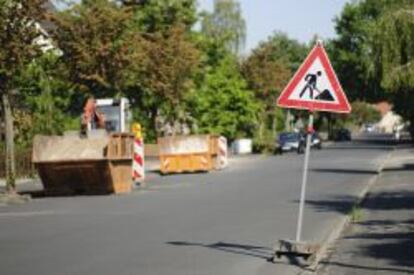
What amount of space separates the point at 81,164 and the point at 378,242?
493 inches

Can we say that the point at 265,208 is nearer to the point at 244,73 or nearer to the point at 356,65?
the point at 244,73

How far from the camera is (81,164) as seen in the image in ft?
82.4

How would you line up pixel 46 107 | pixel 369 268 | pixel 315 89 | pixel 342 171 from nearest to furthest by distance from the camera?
pixel 369 268 → pixel 315 89 → pixel 342 171 → pixel 46 107

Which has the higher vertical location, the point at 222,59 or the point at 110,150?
the point at 222,59

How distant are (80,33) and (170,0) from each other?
48.6 ft

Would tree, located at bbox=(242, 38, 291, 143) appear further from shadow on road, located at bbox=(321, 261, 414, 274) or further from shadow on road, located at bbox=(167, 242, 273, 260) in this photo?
shadow on road, located at bbox=(321, 261, 414, 274)

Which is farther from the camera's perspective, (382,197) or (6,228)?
(382,197)

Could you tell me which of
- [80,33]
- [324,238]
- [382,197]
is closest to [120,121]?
[80,33]

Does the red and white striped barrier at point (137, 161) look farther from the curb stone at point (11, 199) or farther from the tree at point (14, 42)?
the curb stone at point (11, 199)

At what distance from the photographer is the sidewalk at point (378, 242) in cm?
1153

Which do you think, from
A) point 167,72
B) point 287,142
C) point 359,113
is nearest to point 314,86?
point 167,72

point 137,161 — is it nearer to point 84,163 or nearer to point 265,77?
point 84,163

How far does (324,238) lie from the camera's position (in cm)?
1492

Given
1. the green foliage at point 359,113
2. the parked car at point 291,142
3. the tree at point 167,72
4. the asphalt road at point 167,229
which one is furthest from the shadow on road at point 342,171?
the green foliage at point 359,113
